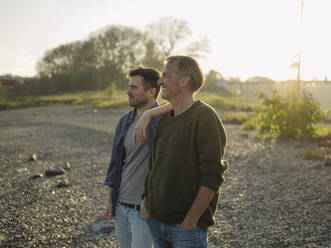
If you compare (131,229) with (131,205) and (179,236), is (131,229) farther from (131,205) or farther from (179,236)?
(179,236)

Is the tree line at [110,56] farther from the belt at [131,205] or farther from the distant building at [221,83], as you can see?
the belt at [131,205]

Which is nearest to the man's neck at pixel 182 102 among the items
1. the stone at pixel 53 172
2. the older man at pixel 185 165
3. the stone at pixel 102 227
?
the older man at pixel 185 165

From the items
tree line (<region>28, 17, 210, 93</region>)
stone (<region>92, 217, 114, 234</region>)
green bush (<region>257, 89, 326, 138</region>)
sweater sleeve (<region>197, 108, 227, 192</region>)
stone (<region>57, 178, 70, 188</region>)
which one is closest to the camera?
sweater sleeve (<region>197, 108, 227, 192</region>)

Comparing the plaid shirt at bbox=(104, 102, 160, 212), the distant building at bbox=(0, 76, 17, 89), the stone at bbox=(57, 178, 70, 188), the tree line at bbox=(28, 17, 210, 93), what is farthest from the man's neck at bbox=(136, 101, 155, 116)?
the distant building at bbox=(0, 76, 17, 89)

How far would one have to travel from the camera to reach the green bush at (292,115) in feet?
32.6

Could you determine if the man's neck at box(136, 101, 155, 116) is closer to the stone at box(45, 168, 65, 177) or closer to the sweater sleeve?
the sweater sleeve

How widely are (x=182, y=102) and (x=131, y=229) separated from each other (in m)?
1.04

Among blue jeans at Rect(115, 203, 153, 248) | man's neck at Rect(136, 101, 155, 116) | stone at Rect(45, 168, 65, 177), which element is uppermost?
man's neck at Rect(136, 101, 155, 116)

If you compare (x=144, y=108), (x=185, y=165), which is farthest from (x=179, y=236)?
(x=144, y=108)

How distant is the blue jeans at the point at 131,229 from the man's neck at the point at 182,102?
863mm

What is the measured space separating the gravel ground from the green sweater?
7.56 feet

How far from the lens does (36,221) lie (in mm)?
4480

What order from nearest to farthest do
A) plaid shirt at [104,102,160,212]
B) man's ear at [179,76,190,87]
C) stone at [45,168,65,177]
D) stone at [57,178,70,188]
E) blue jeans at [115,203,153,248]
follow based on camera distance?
man's ear at [179,76,190,87] < blue jeans at [115,203,153,248] < plaid shirt at [104,102,160,212] < stone at [57,178,70,188] < stone at [45,168,65,177]

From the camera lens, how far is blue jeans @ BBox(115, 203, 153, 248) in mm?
2104
